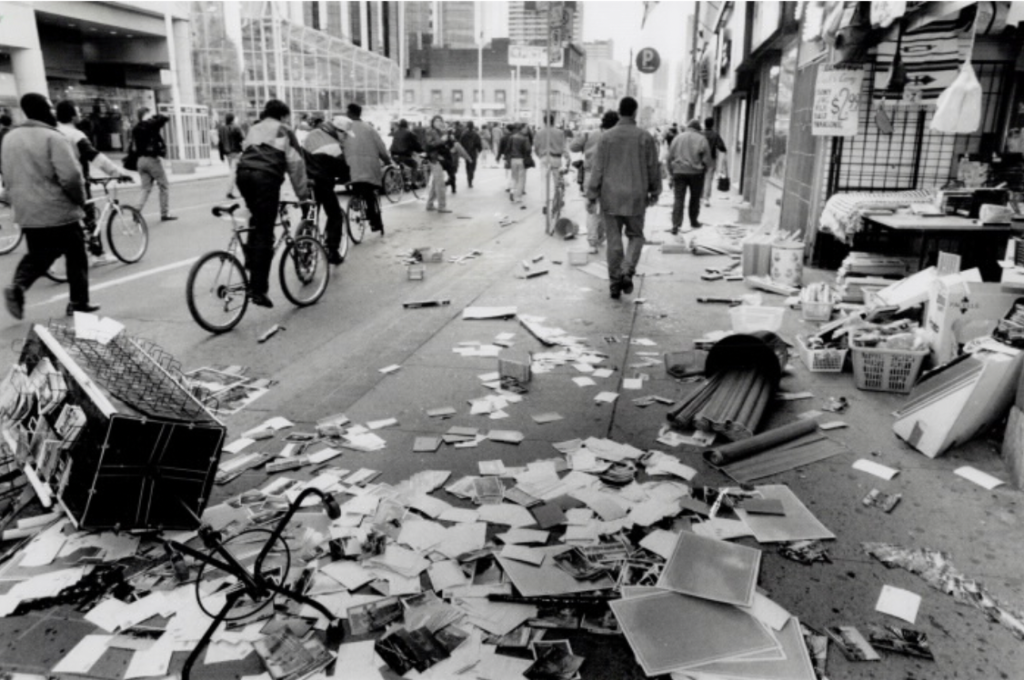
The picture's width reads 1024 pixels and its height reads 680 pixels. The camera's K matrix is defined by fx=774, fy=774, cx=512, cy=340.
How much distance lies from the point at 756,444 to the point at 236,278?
17.2ft

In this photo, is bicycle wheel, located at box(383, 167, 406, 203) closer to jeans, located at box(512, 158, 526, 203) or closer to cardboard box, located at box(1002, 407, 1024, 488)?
jeans, located at box(512, 158, 526, 203)

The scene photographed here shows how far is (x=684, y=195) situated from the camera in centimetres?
1445

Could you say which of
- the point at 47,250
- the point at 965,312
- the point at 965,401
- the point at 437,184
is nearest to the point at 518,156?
the point at 437,184

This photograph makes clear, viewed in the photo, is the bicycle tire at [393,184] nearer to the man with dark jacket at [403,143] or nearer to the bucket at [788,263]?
the man with dark jacket at [403,143]

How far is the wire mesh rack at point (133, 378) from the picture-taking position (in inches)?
142

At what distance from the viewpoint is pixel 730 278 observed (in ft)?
33.2

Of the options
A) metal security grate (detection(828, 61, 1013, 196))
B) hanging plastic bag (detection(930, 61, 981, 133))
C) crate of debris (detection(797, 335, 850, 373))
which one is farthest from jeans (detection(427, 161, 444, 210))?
crate of debris (detection(797, 335, 850, 373))

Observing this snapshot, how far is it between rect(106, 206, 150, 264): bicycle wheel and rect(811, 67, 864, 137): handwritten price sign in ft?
29.6

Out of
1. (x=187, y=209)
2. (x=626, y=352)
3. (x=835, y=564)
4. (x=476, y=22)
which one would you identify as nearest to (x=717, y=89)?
(x=187, y=209)

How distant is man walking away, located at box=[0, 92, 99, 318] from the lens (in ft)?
23.5

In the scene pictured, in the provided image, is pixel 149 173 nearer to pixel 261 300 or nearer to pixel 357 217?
pixel 357 217

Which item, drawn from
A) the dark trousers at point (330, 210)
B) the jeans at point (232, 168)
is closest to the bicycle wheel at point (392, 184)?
the jeans at point (232, 168)

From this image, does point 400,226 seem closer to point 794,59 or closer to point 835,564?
point 794,59

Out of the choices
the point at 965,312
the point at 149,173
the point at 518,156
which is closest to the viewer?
the point at 965,312
